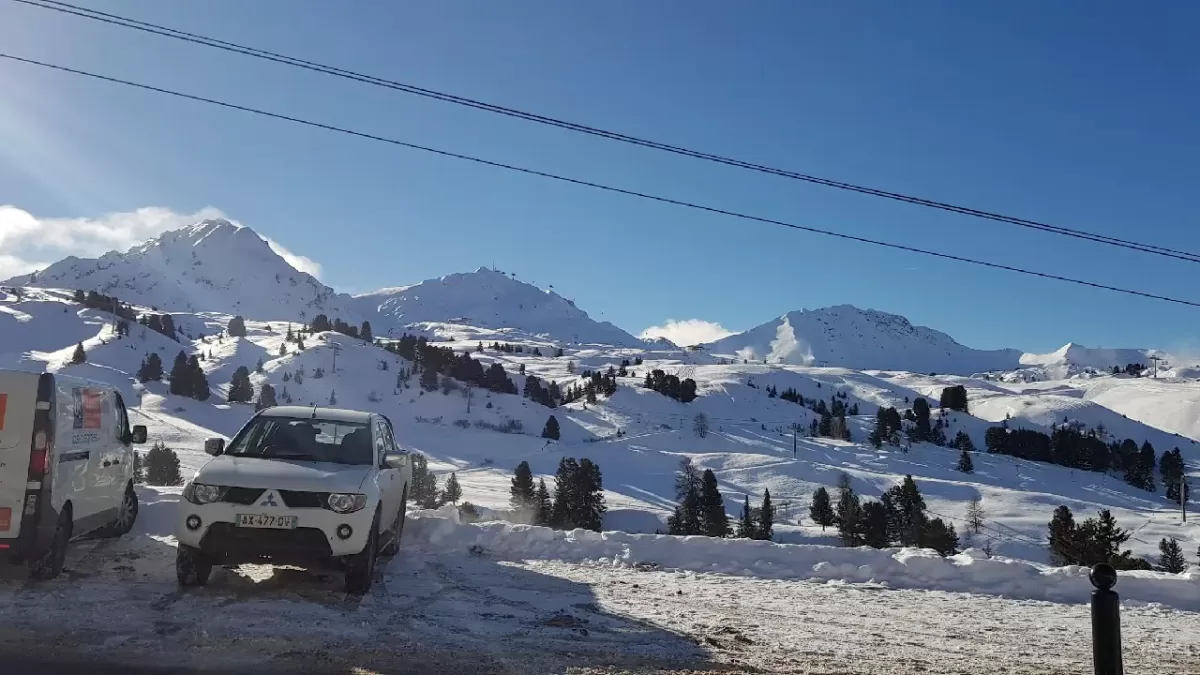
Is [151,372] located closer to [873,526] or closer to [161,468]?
[161,468]

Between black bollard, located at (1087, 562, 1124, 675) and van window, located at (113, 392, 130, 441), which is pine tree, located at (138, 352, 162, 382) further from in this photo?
black bollard, located at (1087, 562, 1124, 675)

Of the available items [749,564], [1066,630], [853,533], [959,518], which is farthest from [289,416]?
[959,518]

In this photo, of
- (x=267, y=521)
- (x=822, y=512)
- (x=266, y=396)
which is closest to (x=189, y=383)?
(x=266, y=396)

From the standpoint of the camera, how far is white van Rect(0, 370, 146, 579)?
8234mm

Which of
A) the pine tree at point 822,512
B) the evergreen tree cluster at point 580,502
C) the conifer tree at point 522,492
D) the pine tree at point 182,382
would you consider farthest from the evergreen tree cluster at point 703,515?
the pine tree at point 182,382

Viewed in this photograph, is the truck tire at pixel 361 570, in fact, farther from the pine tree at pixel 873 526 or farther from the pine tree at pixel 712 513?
the pine tree at pixel 712 513

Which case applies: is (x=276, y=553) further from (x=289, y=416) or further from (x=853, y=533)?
(x=853, y=533)

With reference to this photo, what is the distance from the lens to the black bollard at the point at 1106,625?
16.7 feet

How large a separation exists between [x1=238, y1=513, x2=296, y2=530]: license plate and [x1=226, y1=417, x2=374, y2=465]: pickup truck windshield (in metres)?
1.28

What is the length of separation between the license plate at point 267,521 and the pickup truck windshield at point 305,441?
50.2 inches

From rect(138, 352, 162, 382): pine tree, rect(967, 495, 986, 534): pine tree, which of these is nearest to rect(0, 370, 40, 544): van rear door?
rect(967, 495, 986, 534): pine tree

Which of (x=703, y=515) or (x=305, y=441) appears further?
(x=703, y=515)

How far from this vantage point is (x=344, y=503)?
850 centimetres

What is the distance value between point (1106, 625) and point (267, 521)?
7.36 meters
